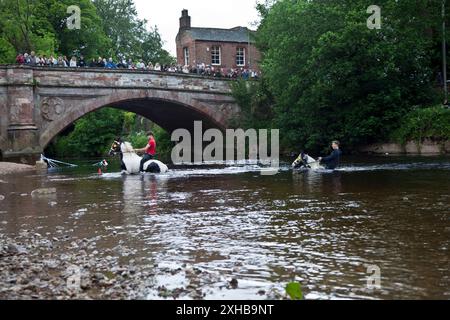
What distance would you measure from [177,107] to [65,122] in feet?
36.3

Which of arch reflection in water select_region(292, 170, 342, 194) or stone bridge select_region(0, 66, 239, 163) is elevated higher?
stone bridge select_region(0, 66, 239, 163)

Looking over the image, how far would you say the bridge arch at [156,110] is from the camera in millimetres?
39594

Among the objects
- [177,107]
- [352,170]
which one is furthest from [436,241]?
[177,107]

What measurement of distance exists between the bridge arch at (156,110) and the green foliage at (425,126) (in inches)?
706

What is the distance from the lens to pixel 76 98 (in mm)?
40031

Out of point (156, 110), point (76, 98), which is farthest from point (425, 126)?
point (156, 110)

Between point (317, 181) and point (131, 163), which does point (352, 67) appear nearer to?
point (131, 163)

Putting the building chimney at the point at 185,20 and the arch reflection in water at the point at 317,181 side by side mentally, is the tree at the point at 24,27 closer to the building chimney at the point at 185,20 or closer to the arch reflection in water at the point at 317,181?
the building chimney at the point at 185,20

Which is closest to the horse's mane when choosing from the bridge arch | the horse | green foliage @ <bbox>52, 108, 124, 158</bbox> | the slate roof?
the horse

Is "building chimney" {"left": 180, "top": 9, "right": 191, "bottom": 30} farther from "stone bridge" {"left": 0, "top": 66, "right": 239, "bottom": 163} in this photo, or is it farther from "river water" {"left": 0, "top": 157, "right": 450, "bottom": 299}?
"river water" {"left": 0, "top": 157, "right": 450, "bottom": 299}

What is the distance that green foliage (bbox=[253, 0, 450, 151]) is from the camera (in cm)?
3438

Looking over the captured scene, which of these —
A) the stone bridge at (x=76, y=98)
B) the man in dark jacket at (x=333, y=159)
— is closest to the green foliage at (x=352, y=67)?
the stone bridge at (x=76, y=98)

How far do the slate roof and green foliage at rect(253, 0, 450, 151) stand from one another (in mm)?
34273

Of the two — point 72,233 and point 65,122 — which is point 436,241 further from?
point 65,122
